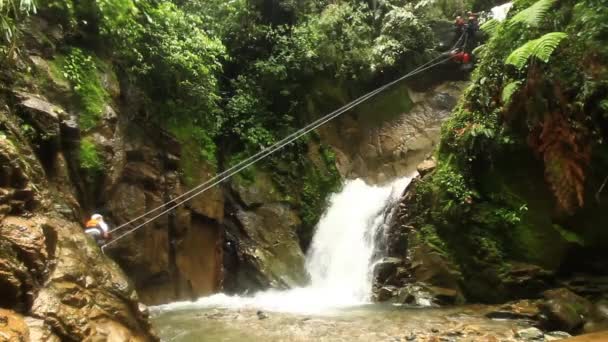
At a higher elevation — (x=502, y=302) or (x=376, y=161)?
(x=376, y=161)

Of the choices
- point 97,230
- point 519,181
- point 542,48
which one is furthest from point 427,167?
point 97,230

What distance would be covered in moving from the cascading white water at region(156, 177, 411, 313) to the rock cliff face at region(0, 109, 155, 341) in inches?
147

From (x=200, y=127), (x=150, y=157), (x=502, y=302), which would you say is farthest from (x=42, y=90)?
(x=502, y=302)

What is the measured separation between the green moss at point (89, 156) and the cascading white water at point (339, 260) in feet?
10.6

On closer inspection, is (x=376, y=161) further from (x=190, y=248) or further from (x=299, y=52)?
(x=190, y=248)

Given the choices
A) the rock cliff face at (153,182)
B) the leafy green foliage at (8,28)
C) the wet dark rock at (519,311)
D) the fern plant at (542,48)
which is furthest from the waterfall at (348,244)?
the leafy green foliage at (8,28)

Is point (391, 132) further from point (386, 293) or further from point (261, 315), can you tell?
point (261, 315)

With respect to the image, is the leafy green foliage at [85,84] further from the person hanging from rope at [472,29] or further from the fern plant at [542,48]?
the person hanging from rope at [472,29]

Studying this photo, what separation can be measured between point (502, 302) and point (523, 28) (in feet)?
16.2

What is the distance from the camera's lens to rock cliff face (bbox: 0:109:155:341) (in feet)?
14.2

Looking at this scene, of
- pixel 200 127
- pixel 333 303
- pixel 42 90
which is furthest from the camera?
pixel 200 127

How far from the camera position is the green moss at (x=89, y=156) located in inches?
299

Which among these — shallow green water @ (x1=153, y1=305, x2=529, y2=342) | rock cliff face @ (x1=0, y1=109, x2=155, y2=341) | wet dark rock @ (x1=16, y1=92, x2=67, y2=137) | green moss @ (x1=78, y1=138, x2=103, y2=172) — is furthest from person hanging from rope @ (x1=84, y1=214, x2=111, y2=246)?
shallow green water @ (x1=153, y1=305, x2=529, y2=342)

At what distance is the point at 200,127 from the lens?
36.5 ft
